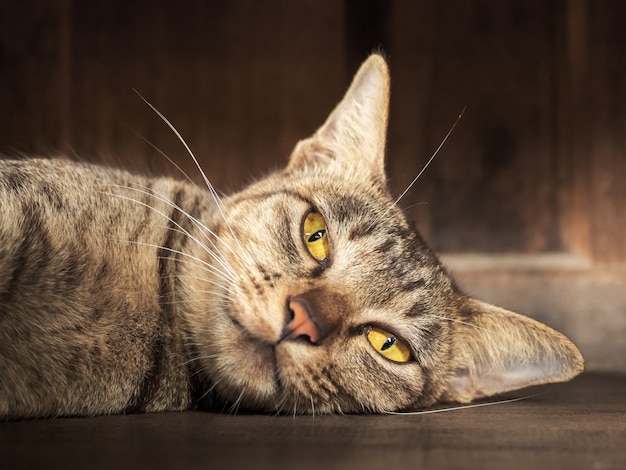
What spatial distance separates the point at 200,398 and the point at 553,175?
1.83m

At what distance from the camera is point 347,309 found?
4.88 feet

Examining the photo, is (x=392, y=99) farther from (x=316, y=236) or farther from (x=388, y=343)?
(x=388, y=343)

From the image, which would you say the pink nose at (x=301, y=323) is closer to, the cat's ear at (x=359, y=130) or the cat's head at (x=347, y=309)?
the cat's head at (x=347, y=309)

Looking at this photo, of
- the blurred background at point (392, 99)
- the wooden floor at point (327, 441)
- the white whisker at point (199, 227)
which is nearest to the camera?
the wooden floor at point (327, 441)

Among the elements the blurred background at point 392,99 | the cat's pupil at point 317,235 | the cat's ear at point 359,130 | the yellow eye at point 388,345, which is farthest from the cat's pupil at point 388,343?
the blurred background at point 392,99

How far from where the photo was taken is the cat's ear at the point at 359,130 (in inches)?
75.1

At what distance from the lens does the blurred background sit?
8.81ft

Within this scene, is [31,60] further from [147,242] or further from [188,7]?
[147,242]

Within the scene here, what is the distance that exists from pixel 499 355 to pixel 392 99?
1.36m

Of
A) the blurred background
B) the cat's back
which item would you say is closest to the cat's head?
the cat's back

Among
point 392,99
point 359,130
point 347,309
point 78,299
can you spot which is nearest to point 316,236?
point 347,309

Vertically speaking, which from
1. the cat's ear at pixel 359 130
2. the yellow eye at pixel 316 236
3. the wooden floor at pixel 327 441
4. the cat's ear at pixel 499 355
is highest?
the cat's ear at pixel 359 130

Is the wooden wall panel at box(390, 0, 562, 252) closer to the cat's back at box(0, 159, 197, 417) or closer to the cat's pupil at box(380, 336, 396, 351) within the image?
the cat's pupil at box(380, 336, 396, 351)

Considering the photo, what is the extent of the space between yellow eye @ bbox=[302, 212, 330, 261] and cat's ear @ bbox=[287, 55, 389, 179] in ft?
1.16
